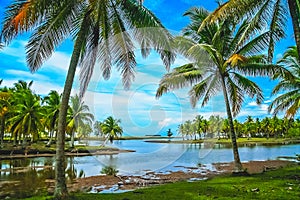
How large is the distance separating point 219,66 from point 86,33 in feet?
25.8

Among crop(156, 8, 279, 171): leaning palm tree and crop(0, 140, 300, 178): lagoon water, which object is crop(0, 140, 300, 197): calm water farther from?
crop(156, 8, 279, 171): leaning palm tree

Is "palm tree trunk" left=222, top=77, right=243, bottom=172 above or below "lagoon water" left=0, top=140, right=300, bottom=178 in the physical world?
above

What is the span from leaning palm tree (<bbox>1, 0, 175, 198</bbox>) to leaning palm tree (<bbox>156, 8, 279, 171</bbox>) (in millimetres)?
4240

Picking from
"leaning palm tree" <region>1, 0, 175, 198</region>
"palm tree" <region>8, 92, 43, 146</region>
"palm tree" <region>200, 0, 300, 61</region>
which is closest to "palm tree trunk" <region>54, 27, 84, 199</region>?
"leaning palm tree" <region>1, 0, 175, 198</region>

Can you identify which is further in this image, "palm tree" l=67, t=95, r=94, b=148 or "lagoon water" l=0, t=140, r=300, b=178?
"palm tree" l=67, t=95, r=94, b=148

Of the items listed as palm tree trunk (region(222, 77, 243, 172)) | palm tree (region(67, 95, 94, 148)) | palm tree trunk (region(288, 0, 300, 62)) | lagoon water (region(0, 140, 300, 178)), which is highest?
palm tree trunk (region(288, 0, 300, 62))

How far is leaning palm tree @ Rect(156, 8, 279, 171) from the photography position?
14.6 m

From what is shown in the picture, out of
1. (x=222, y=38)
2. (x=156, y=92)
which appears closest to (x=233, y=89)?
(x=222, y=38)

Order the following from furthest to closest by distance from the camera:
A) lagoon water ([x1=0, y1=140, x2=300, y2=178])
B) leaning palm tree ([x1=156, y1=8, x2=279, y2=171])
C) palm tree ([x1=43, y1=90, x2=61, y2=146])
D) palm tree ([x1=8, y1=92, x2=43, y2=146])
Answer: palm tree ([x1=43, y1=90, x2=61, y2=146])
palm tree ([x1=8, y1=92, x2=43, y2=146])
lagoon water ([x1=0, y1=140, x2=300, y2=178])
leaning palm tree ([x1=156, y1=8, x2=279, y2=171])

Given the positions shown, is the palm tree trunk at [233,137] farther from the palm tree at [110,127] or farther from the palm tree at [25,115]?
the palm tree at [110,127]

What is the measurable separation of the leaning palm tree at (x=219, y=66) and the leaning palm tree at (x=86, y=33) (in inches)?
167

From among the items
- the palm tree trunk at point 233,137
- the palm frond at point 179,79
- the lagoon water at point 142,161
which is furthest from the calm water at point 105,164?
the palm tree trunk at point 233,137

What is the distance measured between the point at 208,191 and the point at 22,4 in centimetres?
875

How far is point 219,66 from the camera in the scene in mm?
14922
